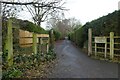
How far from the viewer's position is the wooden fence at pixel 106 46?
39.6ft

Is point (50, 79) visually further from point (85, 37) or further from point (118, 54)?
point (85, 37)

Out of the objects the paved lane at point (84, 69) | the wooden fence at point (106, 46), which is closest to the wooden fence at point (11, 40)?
the paved lane at point (84, 69)

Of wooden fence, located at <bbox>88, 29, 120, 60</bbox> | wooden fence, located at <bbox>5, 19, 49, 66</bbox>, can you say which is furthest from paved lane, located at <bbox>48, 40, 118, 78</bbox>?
wooden fence, located at <bbox>88, 29, 120, 60</bbox>

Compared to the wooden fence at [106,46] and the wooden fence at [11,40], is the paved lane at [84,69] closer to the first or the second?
the wooden fence at [11,40]

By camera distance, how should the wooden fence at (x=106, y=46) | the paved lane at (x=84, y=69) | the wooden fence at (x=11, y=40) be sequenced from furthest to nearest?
the wooden fence at (x=106, y=46), the paved lane at (x=84, y=69), the wooden fence at (x=11, y=40)

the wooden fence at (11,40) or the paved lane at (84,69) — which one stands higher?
the wooden fence at (11,40)

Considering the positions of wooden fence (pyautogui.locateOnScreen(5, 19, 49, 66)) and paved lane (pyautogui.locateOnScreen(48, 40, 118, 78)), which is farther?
paved lane (pyautogui.locateOnScreen(48, 40, 118, 78))

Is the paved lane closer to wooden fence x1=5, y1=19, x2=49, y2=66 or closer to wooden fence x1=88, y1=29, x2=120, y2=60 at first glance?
wooden fence x1=5, y1=19, x2=49, y2=66

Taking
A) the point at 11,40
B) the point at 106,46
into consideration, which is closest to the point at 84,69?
the point at 11,40

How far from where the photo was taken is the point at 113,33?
12078 millimetres

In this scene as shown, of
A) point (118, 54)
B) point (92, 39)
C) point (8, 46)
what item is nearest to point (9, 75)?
point (8, 46)

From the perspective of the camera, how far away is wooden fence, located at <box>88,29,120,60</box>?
12078 mm

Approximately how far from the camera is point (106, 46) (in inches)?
507

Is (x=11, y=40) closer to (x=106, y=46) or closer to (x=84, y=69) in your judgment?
(x=84, y=69)
